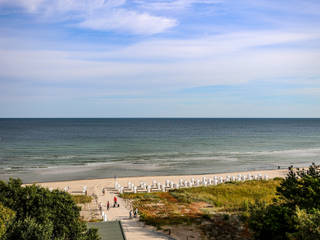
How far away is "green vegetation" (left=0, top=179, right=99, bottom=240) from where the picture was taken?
11875mm

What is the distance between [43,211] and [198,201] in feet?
46.9

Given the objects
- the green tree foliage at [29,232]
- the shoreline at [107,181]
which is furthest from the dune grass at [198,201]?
the green tree foliage at [29,232]

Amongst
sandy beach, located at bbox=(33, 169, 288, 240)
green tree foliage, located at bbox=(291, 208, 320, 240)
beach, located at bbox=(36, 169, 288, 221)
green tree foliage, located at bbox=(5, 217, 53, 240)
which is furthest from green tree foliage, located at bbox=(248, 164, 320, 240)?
beach, located at bbox=(36, 169, 288, 221)

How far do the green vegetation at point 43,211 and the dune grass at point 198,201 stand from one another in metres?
7.15

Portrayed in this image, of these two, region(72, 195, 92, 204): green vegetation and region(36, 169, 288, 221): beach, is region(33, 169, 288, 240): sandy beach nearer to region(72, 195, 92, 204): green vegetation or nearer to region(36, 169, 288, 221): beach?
region(36, 169, 288, 221): beach

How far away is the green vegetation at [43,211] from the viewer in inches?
468

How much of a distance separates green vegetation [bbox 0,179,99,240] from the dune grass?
7148mm

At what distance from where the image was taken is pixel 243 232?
17578mm

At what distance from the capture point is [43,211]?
1277 centimetres

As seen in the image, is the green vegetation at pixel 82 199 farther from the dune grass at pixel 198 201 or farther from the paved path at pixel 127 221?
the dune grass at pixel 198 201

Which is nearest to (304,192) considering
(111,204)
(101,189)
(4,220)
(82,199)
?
(4,220)

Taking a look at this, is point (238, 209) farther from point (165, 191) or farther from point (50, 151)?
point (50, 151)

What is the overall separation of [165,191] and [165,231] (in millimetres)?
11257

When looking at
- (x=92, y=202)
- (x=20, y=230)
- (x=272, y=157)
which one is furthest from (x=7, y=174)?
(x=272, y=157)
